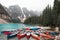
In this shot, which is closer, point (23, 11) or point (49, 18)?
point (49, 18)

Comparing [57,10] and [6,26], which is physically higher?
[57,10]

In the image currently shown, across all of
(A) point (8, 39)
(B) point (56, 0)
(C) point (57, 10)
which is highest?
(B) point (56, 0)

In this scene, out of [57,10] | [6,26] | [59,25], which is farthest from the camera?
[57,10]

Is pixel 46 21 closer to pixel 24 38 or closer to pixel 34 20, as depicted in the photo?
pixel 34 20

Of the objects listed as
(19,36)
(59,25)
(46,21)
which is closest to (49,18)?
(46,21)

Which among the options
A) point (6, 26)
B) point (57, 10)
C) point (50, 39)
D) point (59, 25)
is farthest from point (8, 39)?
point (57, 10)

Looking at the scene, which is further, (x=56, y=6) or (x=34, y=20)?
(x=34, y=20)

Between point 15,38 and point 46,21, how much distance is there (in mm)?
7440

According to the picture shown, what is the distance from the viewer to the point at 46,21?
12578 millimetres

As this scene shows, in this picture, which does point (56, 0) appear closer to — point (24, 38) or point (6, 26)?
point (6, 26)

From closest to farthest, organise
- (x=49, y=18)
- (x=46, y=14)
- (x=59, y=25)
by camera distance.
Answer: (x=59, y=25) → (x=49, y=18) → (x=46, y=14)

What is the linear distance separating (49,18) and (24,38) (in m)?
6.91

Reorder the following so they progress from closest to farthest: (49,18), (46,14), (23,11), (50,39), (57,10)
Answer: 1. (50,39)
2. (57,10)
3. (49,18)
4. (46,14)
5. (23,11)

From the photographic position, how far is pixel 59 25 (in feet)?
30.3
